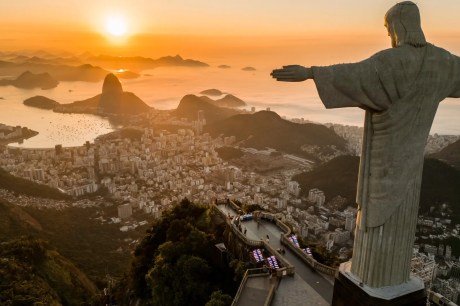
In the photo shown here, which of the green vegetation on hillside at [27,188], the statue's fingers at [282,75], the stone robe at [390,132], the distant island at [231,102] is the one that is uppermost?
the statue's fingers at [282,75]

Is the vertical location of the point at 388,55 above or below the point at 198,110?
above

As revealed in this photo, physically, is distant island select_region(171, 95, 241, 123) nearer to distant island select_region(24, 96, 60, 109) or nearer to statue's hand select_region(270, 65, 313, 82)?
distant island select_region(24, 96, 60, 109)

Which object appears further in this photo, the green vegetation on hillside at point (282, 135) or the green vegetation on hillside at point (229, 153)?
the green vegetation on hillside at point (282, 135)

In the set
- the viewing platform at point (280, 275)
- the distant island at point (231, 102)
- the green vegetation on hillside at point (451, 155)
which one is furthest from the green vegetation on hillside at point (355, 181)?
the distant island at point (231, 102)

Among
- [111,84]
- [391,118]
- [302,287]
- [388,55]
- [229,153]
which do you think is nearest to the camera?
[388,55]

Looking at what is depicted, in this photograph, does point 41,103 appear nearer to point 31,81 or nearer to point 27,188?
point 31,81

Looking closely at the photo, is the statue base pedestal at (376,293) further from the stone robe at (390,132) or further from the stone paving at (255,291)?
the stone paving at (255,291)

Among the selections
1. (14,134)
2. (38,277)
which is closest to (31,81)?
(14,134)
